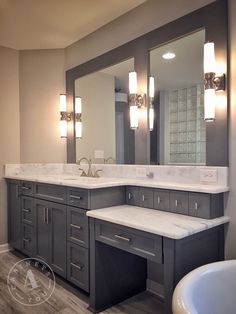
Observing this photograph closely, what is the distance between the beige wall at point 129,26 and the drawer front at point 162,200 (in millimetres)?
1365

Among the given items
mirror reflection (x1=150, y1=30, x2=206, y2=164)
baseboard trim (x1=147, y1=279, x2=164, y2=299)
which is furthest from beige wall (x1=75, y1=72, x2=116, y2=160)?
baseboard trim (x1=147, y1=279, x2=164, y2=299)

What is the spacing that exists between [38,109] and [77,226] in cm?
182

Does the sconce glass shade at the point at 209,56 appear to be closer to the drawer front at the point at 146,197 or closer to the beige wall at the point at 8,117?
the drawer front at the point at 146,197

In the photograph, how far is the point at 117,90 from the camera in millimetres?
2648

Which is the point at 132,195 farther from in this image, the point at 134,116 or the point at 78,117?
the point at 78,117

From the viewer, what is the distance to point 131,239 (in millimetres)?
1657

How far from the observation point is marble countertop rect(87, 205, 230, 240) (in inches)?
57.9

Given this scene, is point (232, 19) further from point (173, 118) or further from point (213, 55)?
point (173, 118)

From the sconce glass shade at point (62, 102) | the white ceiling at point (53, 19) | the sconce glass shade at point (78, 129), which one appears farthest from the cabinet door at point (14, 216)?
the white ceiling at point (53, 19)

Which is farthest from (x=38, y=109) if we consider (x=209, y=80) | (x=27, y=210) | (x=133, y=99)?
(x=209, y=80)

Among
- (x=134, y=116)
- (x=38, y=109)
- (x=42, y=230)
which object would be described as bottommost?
(x=42, y=230)

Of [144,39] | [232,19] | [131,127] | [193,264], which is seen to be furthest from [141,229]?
[144,39]

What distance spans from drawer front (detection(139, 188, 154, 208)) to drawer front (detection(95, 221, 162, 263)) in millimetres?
397

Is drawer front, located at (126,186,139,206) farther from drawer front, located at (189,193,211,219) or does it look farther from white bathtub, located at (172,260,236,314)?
white bathtub, located at (172,260,236,314)
